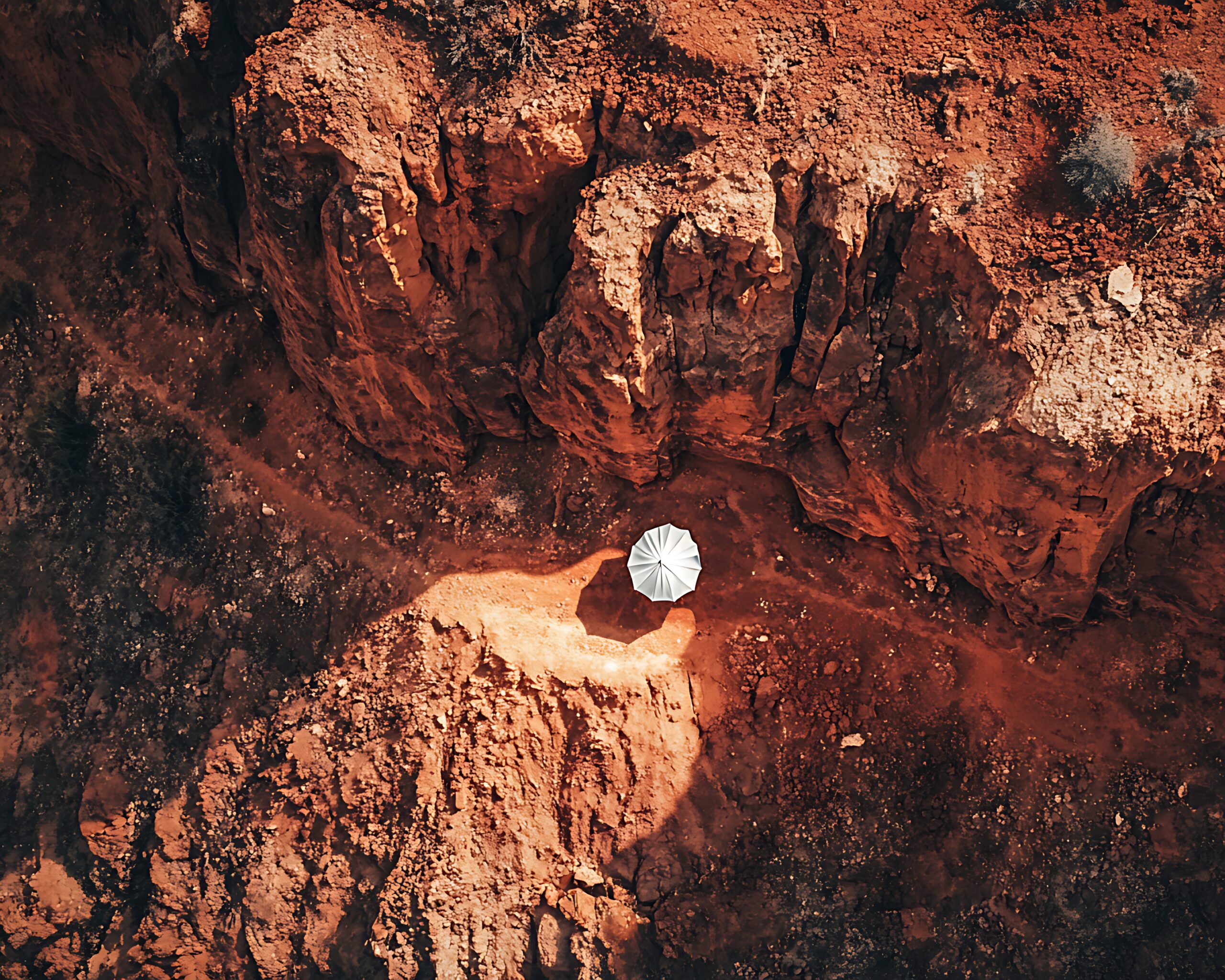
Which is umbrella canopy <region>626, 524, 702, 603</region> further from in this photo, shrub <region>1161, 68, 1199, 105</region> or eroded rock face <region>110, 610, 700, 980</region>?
shrub <region>1161, 68, 1199, 105</region>

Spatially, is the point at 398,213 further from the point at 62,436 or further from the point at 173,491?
the point at 62,436

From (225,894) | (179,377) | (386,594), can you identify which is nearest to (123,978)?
(225,894)

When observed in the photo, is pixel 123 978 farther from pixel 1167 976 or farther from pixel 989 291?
pixel 989 291

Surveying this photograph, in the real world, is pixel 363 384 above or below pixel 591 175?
below

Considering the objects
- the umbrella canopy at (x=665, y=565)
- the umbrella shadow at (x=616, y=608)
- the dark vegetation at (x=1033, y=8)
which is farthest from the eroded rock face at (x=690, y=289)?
the umbrella shadow at (x=616, y=608)

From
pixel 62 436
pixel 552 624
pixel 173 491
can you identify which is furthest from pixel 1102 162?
pixel 62 436

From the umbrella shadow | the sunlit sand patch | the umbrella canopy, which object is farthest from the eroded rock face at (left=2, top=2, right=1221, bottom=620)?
the sunlit sand patch

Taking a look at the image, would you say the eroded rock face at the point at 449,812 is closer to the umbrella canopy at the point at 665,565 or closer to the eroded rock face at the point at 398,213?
the umbrella canopy at the point at 665,565
